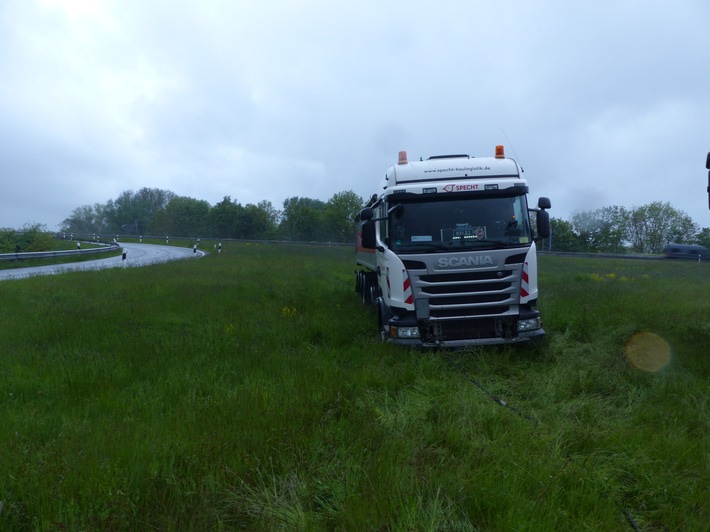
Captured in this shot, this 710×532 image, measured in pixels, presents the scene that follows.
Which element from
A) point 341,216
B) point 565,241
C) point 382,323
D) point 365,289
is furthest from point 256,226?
point 382,323

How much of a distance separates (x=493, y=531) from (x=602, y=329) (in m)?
6.85

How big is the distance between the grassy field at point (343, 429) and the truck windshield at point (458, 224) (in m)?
→ 1.63

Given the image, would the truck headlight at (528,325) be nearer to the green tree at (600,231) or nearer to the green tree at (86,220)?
the green tree at (600,231)

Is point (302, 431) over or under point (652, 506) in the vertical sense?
over

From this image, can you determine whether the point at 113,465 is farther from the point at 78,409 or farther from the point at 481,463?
the point at 481,463

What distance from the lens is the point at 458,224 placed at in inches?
301

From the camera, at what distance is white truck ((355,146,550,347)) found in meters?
7.34

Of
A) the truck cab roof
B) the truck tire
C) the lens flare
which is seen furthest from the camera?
the truck tire

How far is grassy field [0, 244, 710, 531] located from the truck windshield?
163cm

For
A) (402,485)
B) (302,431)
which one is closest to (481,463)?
(402,485)

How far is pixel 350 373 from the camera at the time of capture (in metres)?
6.30

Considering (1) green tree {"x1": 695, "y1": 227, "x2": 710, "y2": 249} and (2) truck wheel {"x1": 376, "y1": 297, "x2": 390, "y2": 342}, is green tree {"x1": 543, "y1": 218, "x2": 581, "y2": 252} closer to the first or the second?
(1) green tree {"x1": 695, "y1": 227, "x2": 710, "y2": 249}

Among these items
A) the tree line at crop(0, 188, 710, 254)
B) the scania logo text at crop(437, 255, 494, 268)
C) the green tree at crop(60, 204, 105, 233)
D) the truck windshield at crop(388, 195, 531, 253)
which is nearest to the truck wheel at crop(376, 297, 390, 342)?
the truck windshield at crop(388, 195, 531, 253)

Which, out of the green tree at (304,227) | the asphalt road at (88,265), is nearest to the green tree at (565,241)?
the green tree at (304,227)
